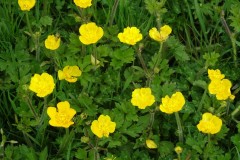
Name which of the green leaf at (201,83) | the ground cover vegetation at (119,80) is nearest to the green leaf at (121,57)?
the ground cover vegetation at (119,80)

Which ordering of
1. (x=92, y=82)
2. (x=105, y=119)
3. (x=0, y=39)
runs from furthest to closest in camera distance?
(x=0, y=39) < (x=92, y=82) < (x=105, y=119)

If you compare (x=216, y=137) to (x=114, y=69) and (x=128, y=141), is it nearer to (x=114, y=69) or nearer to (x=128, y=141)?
(x=128, y=141)

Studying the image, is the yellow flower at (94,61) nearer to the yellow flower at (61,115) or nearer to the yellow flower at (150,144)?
the yellow flower at (61,115)

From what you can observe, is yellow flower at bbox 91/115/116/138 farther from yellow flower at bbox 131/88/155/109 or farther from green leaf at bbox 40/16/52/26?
green leaf at bbox 40/16/52/26

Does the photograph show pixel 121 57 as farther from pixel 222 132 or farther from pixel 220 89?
pixel 222 132

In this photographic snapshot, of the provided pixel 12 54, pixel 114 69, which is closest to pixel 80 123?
pixel 114 69

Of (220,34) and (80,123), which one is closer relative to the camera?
(80,123)
